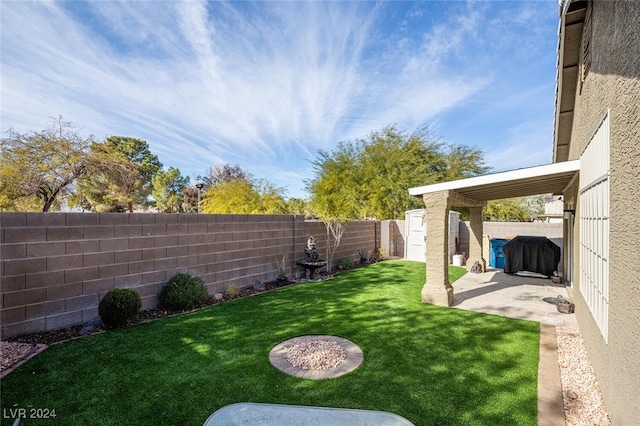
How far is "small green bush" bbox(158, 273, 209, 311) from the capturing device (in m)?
6.18

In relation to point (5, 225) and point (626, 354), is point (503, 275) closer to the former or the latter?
point (626, 354)

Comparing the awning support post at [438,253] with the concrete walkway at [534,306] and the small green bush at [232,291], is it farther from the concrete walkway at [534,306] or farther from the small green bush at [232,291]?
the small green bush at [232,291]

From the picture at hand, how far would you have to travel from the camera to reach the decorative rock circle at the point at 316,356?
3762 millimetres

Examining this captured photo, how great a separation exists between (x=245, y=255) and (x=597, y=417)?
24.3 feet

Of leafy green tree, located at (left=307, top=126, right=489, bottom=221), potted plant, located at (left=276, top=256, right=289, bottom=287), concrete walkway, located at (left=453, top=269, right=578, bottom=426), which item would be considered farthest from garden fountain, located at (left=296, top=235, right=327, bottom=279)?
leafy green tree, located at (left=307, top=126, right=489, bottom=221)

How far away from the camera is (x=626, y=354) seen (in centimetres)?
231

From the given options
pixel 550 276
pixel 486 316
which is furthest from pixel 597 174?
pixel 550 276

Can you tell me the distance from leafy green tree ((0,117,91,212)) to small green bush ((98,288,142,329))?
35.7ft

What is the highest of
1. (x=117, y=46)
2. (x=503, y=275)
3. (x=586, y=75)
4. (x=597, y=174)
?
(x=117, y=46)

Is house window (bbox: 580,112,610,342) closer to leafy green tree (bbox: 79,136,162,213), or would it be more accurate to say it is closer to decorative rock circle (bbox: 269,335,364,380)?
decorative rock circle (bbox: 269,335,364,380)

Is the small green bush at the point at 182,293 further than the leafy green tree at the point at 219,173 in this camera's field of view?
No

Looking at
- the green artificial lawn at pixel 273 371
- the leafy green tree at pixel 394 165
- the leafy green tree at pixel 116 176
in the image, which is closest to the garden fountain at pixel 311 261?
the green artificial lawn at pixel 273 371

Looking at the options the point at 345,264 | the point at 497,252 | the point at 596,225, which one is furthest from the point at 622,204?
the point at 497,252

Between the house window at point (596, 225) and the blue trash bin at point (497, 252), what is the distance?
7.52m
